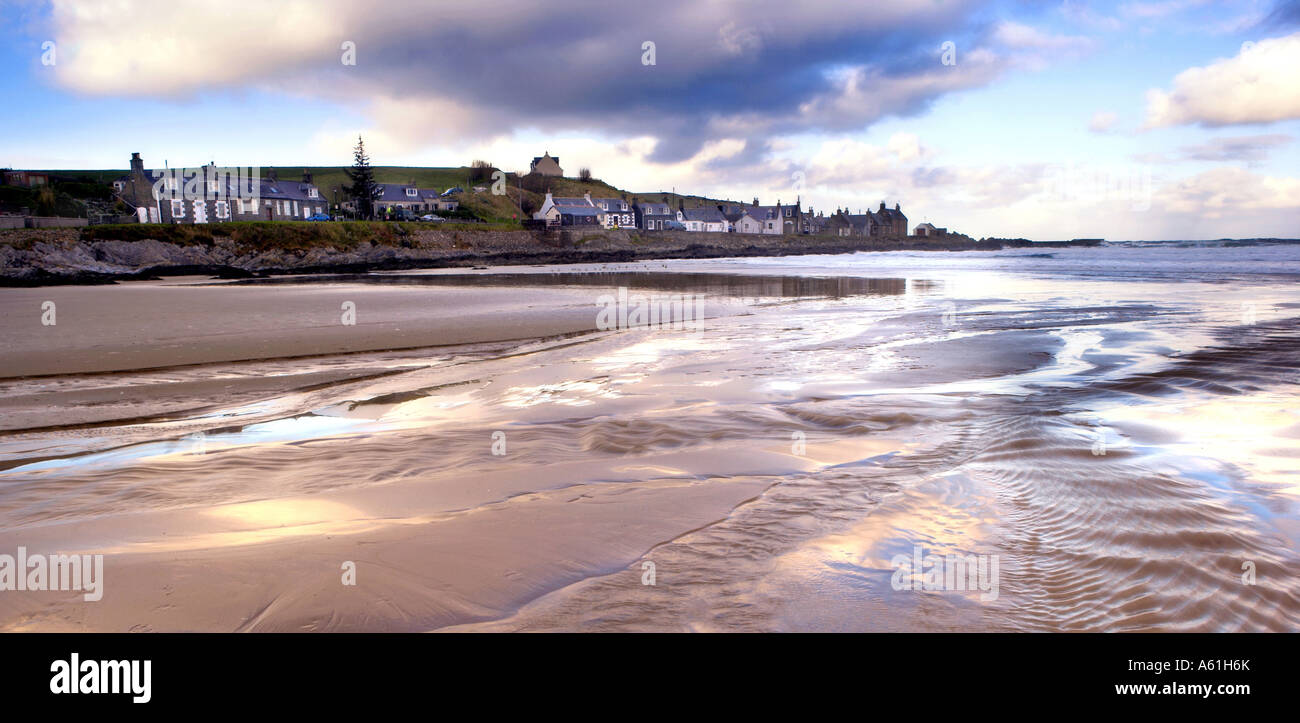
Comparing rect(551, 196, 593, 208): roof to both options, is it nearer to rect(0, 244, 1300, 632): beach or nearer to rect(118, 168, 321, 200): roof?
rect(118, 168, 321, 200): roof

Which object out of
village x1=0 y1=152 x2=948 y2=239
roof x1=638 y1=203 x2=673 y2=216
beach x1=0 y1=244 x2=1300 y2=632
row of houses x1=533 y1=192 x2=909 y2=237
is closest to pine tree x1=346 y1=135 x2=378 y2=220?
village x1=0 y1=152 x2=948 y2=239

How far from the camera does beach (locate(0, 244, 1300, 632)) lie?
3.55 metres

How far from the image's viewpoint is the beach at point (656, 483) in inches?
140

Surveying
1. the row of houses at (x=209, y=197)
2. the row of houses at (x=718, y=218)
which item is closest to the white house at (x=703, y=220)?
the row of houses at (x=718, y=218)

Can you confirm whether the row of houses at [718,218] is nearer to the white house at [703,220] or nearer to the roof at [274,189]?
the white house at [703,220]

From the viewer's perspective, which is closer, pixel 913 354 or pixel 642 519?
pixel 642 519

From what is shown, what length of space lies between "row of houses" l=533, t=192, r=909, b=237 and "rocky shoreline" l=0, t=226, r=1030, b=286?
13.7 metres

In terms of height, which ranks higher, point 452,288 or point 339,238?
point 339,238

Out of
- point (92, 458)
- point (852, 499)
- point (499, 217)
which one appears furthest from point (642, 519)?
point (499, 217)
